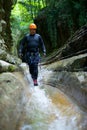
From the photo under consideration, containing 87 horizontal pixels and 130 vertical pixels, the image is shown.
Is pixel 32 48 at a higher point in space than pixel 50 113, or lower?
higher

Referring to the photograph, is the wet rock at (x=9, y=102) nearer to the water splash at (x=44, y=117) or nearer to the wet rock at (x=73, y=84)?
the water splash at (x=44, y=117)

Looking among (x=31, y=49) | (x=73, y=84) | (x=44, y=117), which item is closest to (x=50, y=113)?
(x=44, y=117)

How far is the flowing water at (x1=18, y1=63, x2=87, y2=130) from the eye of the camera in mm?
5879

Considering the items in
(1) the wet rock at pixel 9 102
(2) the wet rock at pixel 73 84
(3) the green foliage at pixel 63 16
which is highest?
(1) the wet rock at pixel 9 102

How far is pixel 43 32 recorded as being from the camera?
27.5 meters

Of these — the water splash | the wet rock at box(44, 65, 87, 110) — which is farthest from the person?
the water splash

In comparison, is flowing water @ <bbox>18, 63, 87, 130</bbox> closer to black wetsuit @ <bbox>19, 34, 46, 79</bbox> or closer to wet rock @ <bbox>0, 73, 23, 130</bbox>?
wet rock @ <bbox>0, 73, 23, 130</bbox>

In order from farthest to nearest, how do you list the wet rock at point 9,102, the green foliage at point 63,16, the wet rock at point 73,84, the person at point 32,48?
the green foliage at point 63,16
the person at point 32,48
the wet rock at point 73,84
the wet rock at point 9,102

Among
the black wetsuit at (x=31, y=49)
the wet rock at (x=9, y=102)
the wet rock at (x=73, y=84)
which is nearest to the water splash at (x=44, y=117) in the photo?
the wet rock at (x=9, y=102)

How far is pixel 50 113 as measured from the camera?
6.66m

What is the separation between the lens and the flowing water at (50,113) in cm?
588

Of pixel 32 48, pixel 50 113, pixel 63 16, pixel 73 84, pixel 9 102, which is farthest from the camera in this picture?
pixel 63 16

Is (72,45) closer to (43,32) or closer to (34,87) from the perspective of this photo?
(34,87)

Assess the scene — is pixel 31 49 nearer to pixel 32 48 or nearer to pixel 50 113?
pixel 32 48
